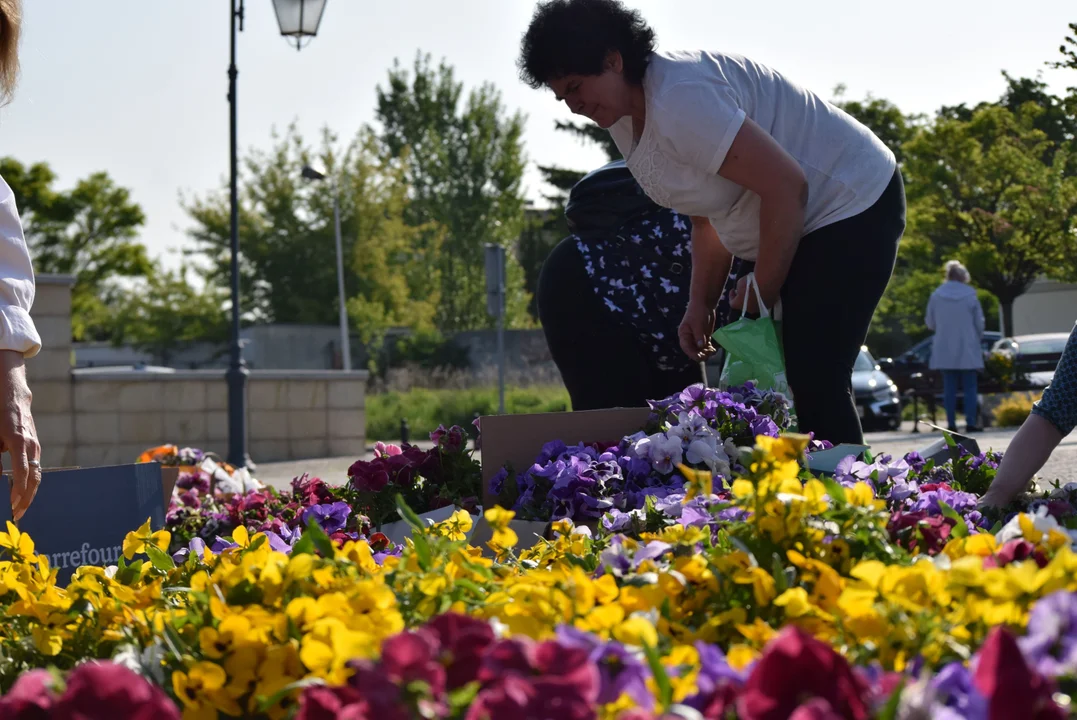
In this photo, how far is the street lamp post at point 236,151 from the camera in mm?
12141

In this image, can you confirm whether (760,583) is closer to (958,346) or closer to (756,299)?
(756,299)

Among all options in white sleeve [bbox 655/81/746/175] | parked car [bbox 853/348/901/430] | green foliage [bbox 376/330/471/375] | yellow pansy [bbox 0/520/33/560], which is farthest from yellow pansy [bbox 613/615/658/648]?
green foliage [bbox 376/330/471/375]

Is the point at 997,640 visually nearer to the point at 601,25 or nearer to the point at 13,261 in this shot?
the point at 13,261

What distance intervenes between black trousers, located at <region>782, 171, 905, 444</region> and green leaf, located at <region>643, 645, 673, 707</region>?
2.26 m

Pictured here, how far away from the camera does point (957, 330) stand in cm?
1289

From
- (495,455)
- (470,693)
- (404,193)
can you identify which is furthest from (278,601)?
(404,193)

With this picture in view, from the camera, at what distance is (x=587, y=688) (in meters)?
0.91

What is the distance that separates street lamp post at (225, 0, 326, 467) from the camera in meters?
12.1

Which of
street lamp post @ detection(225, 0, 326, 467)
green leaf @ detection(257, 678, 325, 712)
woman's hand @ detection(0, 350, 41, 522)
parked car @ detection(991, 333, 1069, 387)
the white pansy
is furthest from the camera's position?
parked car @ detection(991, 333, 1069, 387)

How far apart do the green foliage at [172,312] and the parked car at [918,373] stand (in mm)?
22409

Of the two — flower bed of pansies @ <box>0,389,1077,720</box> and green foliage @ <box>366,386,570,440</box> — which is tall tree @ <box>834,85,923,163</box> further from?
flower bed of pansies @ <box>0,389,1077,720</box>

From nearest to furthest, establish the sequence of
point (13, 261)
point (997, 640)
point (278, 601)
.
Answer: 1. point (997, 640)
2. point (278, 601)
3. point (13, 261)

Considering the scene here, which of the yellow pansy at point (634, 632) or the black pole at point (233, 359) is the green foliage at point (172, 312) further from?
the yellow pansy at point (634, 632)

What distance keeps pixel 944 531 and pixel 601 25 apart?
184 centimetres
